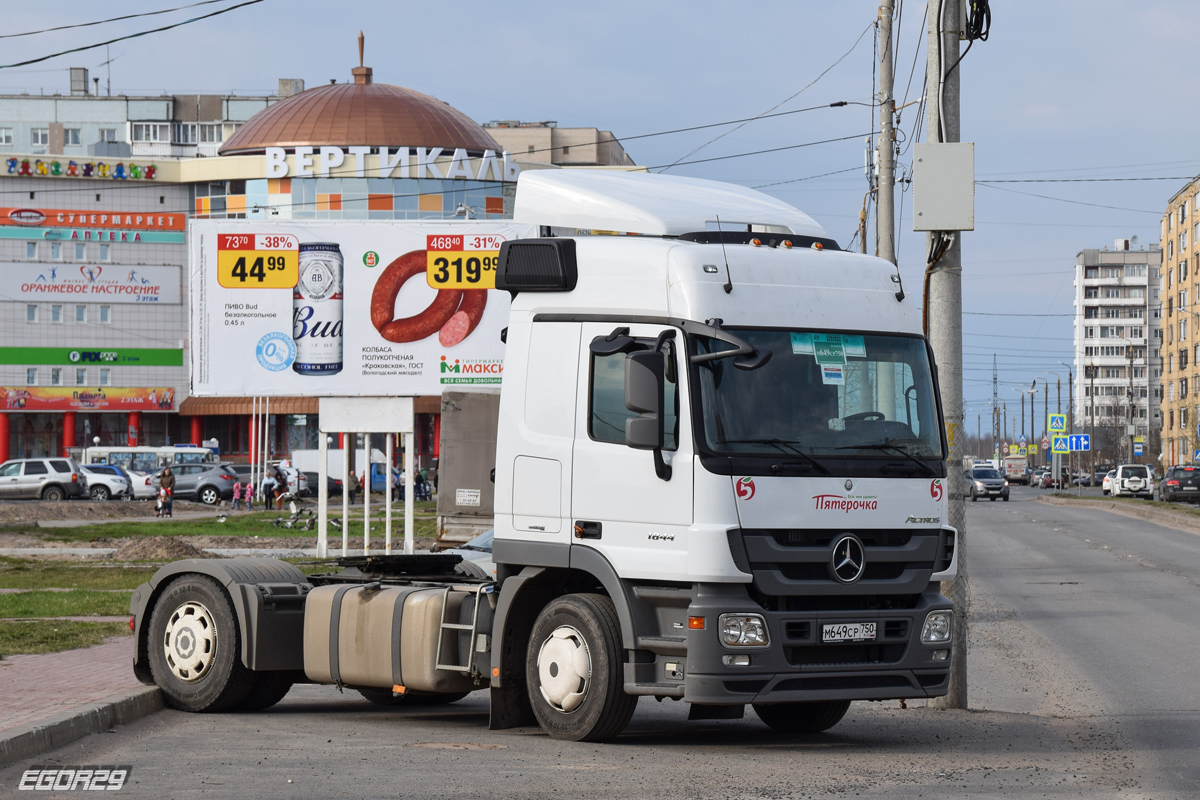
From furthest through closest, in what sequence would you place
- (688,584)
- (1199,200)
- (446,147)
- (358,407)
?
(1199,200) → (446,147) → (358,407) → (688,584)

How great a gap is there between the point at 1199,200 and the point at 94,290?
261 ft

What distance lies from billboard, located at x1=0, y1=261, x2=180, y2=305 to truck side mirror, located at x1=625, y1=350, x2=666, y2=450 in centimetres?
8850

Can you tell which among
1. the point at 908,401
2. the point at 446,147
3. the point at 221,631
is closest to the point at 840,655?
the point at 908,401

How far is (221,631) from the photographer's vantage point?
1040 centimetres

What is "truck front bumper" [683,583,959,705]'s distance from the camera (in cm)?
805

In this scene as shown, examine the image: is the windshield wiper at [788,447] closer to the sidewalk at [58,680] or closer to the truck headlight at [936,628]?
the truck headlight at [936,628]

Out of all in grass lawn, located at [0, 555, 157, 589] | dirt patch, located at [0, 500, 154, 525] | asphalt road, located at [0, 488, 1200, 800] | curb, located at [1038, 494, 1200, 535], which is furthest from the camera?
dirt patch, located at [0, 500, 154, 525]

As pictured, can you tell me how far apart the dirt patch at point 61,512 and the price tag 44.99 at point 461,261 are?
80.5ft

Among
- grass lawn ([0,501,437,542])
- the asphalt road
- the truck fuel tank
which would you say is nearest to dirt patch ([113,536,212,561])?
grass lawn ([0,501,437,542])

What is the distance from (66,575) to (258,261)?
6.51m

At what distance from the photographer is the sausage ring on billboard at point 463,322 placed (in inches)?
917

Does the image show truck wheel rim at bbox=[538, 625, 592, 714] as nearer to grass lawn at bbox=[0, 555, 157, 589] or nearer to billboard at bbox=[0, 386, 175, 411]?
grass lawn at bbox=[0, 555, 157, 589]

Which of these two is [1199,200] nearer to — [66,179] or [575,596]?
[66,179]

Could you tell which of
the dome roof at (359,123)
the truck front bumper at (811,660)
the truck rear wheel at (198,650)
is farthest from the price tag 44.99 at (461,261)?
the dome roof at (359,123)
